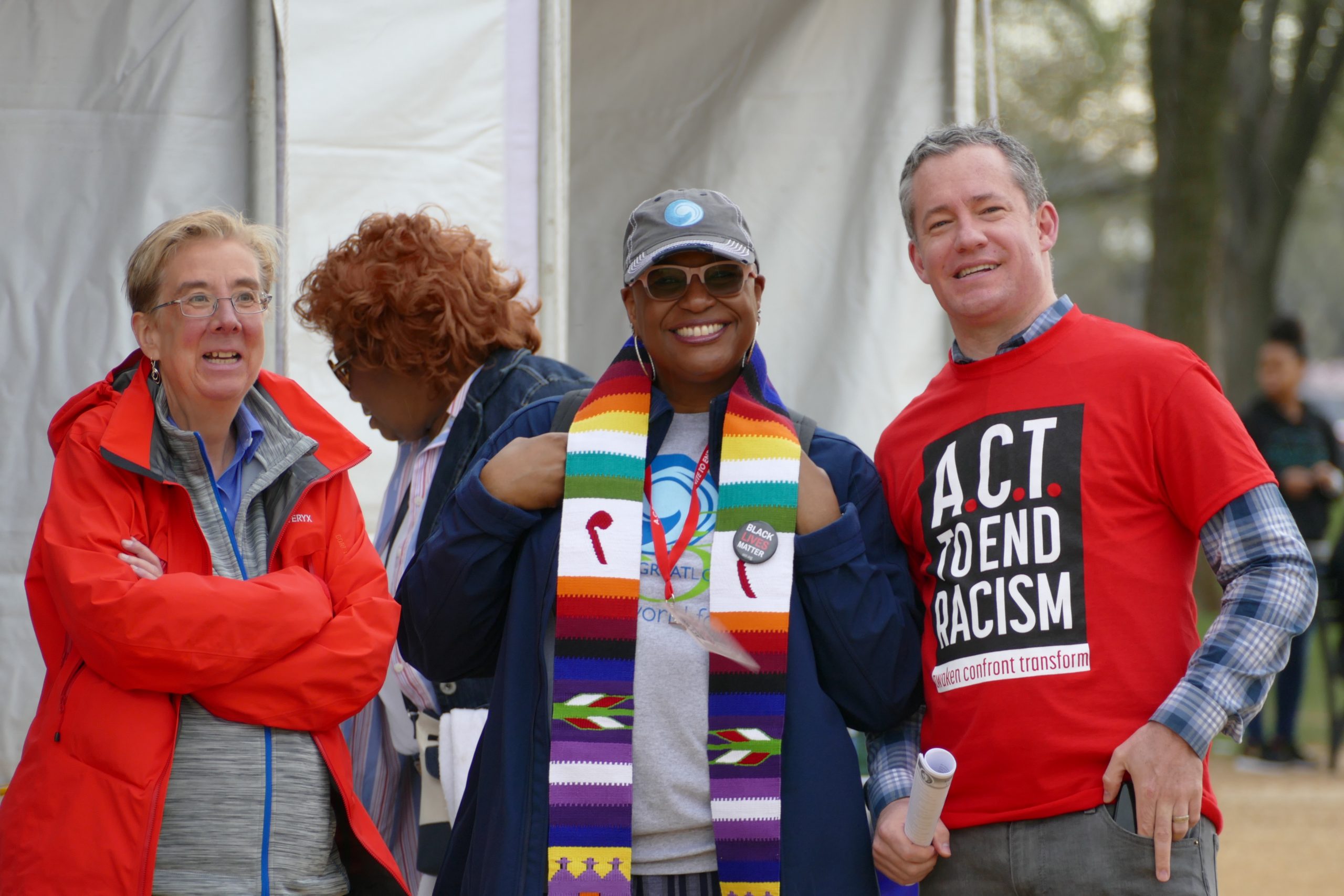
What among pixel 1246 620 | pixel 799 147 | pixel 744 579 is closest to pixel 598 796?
pixel 744 579

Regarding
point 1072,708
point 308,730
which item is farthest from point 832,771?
point 308,730

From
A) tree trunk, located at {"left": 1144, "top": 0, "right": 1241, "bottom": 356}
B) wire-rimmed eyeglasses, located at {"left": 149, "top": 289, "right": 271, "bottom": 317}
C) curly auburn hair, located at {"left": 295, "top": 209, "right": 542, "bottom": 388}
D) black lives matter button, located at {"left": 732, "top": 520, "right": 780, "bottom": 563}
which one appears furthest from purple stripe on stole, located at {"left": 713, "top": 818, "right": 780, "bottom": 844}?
tree trunk, located at {"left": 1144, "top": 0, "right": 1241, "bottom": 356}

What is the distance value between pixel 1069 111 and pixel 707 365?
16.1 m

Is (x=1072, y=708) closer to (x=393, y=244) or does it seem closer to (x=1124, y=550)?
(x=1124, y=550)

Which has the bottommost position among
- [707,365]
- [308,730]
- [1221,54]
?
[308,730]

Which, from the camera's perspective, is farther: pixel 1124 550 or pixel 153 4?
pixel 153 4

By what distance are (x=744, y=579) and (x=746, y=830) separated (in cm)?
38

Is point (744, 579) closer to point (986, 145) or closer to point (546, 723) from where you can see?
point (546, 723)

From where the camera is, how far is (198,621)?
86.8 inches

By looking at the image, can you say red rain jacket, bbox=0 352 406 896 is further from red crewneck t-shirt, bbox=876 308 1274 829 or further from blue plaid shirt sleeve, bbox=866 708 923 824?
red crewneck t-shirt, bbox=876 308 1274 829

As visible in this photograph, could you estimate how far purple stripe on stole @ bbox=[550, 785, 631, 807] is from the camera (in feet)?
6.97

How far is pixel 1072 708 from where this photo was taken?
2107 mm

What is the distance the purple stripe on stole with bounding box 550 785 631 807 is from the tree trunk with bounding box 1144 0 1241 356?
366 inches

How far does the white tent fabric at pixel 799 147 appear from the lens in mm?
4688
